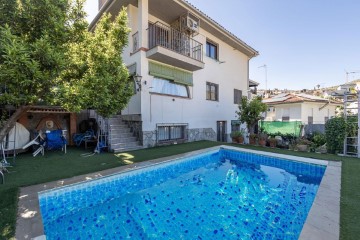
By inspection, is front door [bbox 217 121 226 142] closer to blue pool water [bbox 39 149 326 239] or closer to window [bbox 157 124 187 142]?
window [bbox 157 124 187 142]

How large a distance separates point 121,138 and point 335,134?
41.2ft

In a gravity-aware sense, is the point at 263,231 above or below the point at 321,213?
below

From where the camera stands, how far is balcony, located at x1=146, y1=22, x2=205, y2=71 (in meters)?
11.5

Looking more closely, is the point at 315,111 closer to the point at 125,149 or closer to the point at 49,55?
the point at 125,149

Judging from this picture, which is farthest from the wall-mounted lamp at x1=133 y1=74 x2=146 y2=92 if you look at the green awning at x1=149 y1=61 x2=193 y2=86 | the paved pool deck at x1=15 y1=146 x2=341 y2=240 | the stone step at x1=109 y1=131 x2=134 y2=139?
the paved pool deck at x1=15 y1=146 x2=341 y2=240

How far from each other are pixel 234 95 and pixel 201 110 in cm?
559

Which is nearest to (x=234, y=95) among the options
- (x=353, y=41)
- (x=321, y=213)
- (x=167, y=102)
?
(x=167, y=102)

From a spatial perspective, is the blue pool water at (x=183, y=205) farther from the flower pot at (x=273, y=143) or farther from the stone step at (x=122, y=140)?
the flower pot at (x=273, y=143)

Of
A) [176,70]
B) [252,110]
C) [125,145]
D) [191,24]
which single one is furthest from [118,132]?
[252,110]

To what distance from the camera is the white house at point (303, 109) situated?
23.6 m

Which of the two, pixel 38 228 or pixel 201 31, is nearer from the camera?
pixel 38 228

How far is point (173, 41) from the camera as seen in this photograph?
13.5m

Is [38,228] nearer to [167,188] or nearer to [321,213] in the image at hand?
[167,188]

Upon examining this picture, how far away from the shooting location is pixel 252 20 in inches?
668
